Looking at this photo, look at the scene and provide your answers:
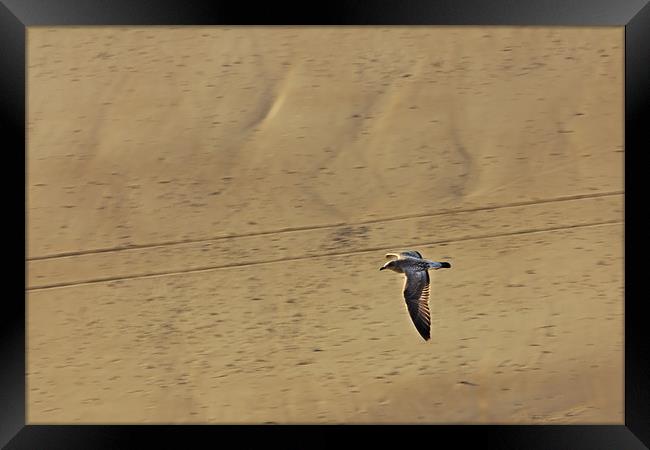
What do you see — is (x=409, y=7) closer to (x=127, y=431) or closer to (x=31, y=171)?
(x=31, y=171)

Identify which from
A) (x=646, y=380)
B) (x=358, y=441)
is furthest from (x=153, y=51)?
(x=646, y=380)

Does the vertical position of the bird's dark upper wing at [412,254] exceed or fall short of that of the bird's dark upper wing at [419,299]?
it exceeds it

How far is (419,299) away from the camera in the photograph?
0.85m

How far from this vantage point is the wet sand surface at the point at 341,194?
854 millimetres

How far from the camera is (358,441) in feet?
2.84

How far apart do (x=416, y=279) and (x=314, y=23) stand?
39 centimetres

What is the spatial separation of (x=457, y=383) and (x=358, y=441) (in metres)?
0.17

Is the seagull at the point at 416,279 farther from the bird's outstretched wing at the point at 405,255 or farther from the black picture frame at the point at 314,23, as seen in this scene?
the black picture frame at the point at 314,23

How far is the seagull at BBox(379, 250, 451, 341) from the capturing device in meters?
0.84

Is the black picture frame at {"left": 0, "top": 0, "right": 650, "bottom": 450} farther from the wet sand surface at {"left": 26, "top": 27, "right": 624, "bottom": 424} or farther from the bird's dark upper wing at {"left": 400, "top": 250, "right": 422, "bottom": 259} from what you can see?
the bird's dark upper wing at {"left": 400, "top": 250, "right": 422, "bottom": 259}

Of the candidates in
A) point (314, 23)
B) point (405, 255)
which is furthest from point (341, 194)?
point (314, 23)

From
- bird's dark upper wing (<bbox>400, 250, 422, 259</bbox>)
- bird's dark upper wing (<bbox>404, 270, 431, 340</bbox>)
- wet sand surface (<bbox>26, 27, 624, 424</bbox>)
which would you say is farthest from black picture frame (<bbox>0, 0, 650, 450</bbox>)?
bird's dark upper wing (<bbox>400, 250, 422, 259</bbox>)

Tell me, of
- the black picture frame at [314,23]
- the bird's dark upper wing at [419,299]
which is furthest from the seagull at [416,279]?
the black picture frame at [314,23]

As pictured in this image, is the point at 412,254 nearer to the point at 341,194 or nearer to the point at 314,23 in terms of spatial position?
the point at 341,194
